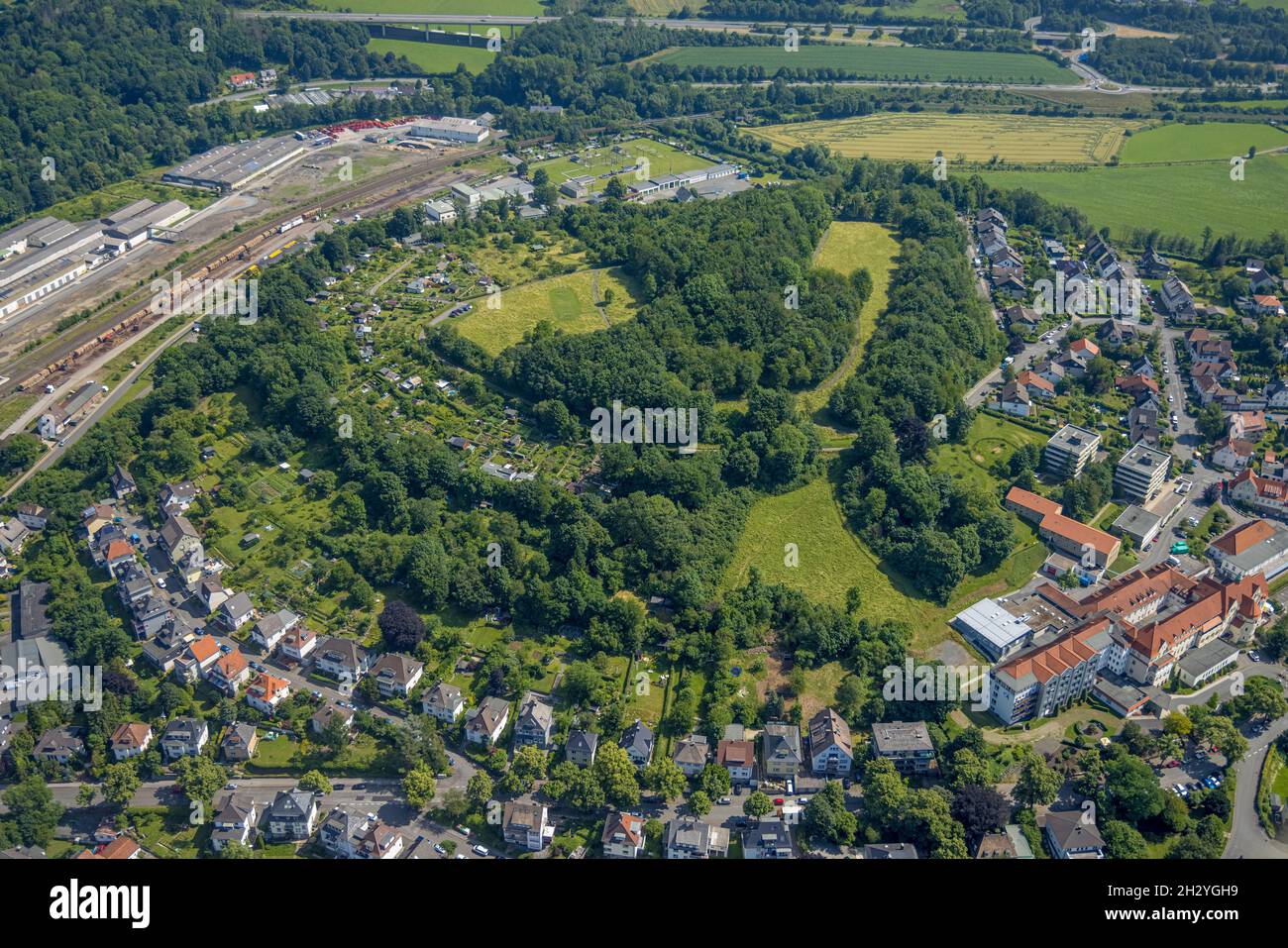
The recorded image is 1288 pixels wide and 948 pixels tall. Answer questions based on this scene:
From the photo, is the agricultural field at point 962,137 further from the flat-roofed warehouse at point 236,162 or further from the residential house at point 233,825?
the residential house at point 233,825

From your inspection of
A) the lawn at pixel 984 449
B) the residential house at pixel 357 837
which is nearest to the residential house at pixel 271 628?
the residential house at pixel 357 837

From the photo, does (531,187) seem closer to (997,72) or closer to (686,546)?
(686,546)

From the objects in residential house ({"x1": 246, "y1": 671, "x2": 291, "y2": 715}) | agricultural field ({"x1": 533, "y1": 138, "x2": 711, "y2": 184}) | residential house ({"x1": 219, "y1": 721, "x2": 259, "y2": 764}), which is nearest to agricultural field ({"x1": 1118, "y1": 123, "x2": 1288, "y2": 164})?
agricultural field ({"x1": 533, "y1": 138, "x2": 711, "y2": 184})

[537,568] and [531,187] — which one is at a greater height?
[531,187]

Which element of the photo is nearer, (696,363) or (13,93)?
(696,363)

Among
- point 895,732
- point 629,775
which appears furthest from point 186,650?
point 895,732

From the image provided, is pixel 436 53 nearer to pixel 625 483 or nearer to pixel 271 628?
pixel 625 483

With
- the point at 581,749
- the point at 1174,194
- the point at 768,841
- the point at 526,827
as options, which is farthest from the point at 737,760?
the point at 1174,194
